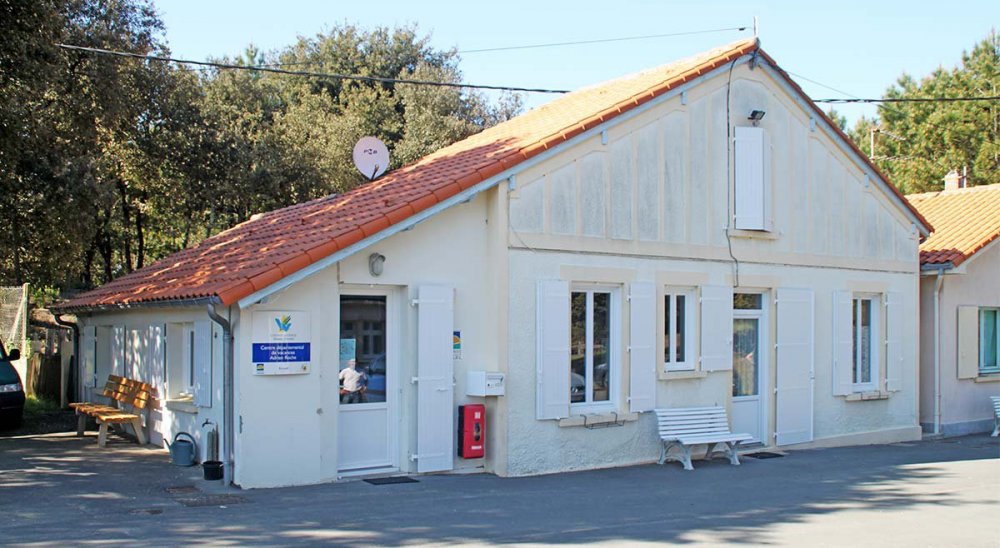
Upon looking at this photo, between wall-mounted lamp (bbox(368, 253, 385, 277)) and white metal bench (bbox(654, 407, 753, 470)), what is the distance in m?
4.51

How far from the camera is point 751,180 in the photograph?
1492cm

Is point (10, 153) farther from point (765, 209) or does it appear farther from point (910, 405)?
point (910, 405)

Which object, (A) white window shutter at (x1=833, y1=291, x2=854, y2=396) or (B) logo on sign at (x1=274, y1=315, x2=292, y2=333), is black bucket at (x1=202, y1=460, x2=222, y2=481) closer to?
(B) logo on sign at (x1=274, y1=315, x2=292, y2=333)

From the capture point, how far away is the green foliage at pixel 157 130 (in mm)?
16359

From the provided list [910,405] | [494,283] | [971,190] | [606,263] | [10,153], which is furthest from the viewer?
[971,190]

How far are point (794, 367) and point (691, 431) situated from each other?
2.74 metres

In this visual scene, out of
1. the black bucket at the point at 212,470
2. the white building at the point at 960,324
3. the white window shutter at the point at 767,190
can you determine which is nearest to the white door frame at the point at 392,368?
the black bucket at the point at 212,470

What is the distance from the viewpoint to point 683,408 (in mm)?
14094

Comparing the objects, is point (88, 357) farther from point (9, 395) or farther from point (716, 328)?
point (716, 328)

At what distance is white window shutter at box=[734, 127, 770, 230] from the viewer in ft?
48.7

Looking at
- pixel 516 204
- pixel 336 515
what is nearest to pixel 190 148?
pixel 516 204

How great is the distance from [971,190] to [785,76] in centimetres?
846

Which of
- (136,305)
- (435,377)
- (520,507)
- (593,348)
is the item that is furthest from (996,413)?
(136,305)

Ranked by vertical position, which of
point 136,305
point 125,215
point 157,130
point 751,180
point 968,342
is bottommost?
point 968,342
